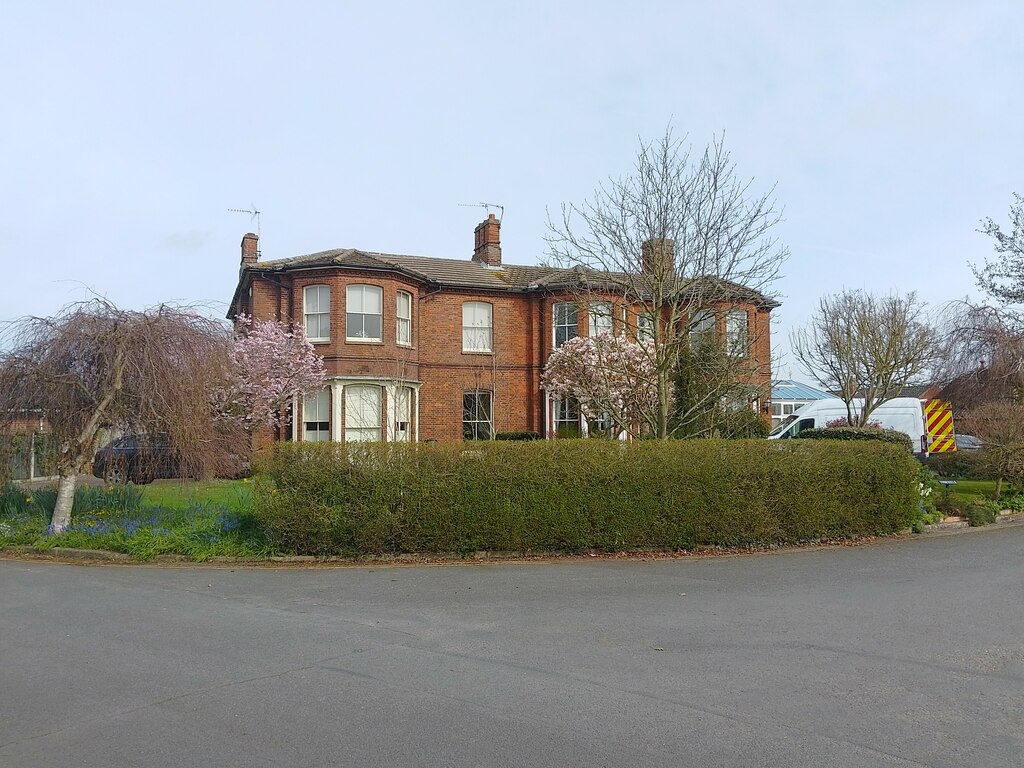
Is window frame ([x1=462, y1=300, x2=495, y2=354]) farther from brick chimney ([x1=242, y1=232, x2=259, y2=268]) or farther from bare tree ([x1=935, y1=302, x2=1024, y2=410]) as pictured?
bare tree ([x1=935, y1=302, x2=1024, y2=410])

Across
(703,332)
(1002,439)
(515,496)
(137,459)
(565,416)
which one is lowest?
(515,496)

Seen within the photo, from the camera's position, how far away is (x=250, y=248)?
29953mm

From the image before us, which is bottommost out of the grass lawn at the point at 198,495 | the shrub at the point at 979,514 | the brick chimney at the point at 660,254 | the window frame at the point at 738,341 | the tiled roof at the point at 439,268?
the shrub at the point at 979,514

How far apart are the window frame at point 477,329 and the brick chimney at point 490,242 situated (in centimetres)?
331

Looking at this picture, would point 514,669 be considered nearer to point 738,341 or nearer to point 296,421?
point 738,341

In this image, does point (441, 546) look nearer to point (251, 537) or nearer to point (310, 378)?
point (251, 537)

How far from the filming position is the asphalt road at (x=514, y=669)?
15.7ft

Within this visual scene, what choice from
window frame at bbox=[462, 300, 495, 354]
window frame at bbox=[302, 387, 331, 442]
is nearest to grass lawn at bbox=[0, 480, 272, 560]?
window frame at bbox=[302, 387, 331, 442]

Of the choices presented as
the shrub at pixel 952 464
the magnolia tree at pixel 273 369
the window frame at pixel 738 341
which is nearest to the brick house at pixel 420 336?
the magnolia tree at pixel 273 369

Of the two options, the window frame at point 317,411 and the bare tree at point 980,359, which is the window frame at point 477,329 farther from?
the bare tree at point 980,359

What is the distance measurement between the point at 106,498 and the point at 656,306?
1002 centimetres

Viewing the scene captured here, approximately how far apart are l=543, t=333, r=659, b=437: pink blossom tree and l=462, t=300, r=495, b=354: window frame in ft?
11.2

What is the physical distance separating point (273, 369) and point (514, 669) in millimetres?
18373

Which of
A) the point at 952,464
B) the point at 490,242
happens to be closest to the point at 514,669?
the point at 952,464
